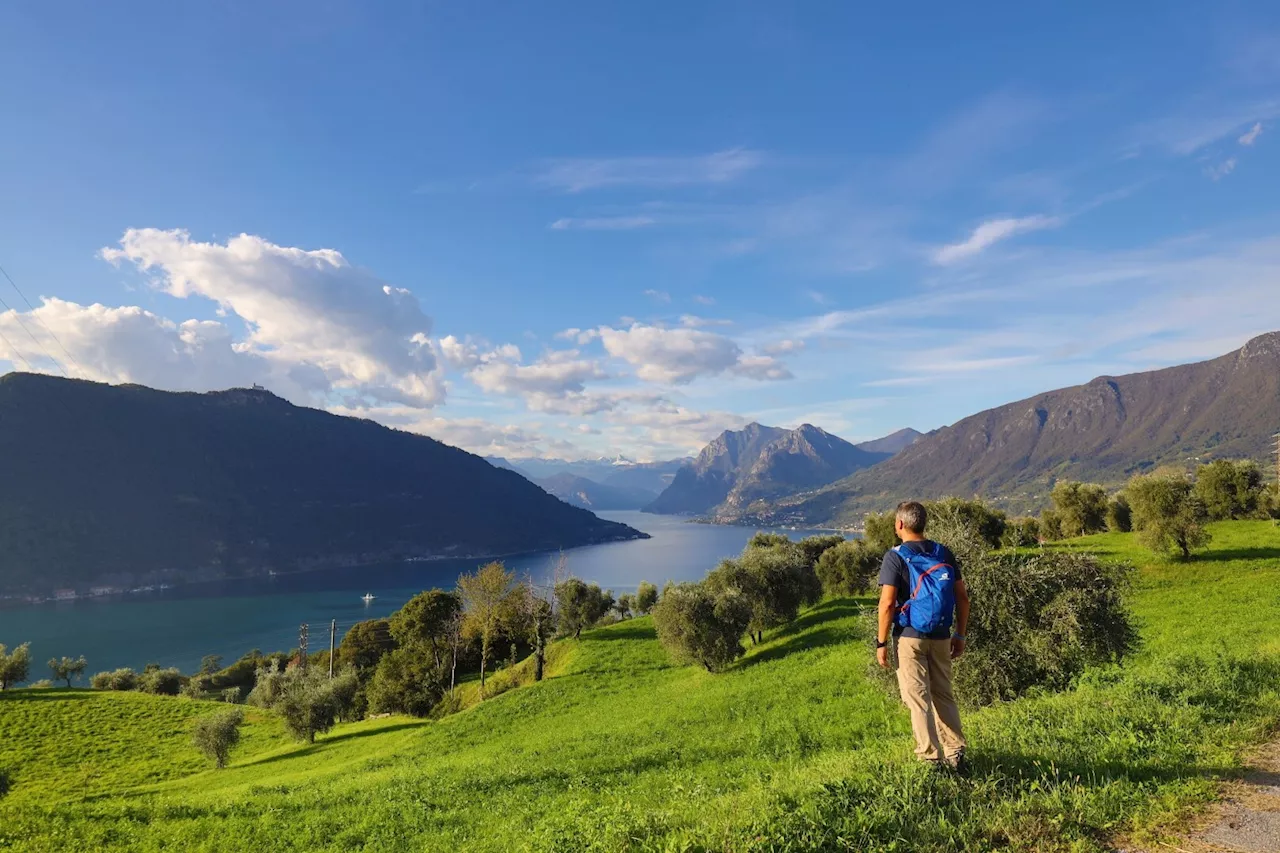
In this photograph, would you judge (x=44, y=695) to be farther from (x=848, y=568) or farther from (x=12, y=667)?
(x=848, y=568)

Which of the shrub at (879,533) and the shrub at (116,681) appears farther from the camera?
the shrub at (116,681)

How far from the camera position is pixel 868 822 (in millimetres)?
6160

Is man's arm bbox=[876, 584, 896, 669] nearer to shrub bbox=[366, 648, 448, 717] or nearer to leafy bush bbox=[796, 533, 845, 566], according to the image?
shrub bbox=[366, 648, 448, 717]

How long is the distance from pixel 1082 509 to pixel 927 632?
75697 millimetres

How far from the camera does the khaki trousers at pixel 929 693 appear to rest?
7.38m

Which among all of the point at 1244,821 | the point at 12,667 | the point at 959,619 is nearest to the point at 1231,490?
the point at 1244,821

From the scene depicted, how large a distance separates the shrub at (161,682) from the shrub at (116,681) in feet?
4.01

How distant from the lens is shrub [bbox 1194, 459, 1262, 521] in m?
55.4

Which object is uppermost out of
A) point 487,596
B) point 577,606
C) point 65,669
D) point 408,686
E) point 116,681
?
point 487,596

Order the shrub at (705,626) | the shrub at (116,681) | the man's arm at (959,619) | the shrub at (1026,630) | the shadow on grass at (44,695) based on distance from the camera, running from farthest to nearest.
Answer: the shrub at (116,681) → the shadow on grass at (44,695) → the shrub at (705,626) → the shrub at (1026,630) → the man's arm at (959,619)

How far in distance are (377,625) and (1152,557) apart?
105307 mm

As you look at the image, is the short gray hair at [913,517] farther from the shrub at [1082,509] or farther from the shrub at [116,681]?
the shrub at [116,681]

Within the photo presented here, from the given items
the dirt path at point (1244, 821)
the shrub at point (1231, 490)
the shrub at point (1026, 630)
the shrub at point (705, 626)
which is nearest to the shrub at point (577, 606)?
the shrub at point (705, 626)

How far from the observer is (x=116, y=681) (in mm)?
89000
